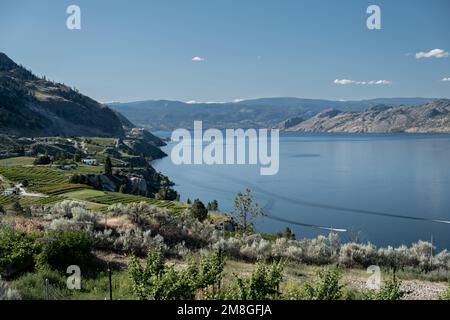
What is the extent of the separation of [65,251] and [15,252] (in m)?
1.59

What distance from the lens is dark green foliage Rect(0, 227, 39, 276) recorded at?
1330 cm

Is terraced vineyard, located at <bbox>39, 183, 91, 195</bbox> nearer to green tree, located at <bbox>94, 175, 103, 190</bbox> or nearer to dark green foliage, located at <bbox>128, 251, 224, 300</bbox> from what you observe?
green tree, located at <bbox>94, 175, 103, 190</bbox>

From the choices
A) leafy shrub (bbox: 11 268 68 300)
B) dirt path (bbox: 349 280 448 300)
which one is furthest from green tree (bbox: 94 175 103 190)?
dirt path (bbox: 349 280 448 300)

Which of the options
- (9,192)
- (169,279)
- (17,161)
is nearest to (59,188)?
(9,192)

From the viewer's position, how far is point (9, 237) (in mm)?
14273

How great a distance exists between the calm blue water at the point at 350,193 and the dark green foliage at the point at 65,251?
48.0 m

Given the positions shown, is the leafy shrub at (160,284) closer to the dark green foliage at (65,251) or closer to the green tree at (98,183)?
the dark green foliage at (65,251)

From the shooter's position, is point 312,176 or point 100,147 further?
point 100,147

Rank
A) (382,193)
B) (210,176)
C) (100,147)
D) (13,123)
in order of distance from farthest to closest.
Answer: (13,123)
(100,147)
(210,176)
(382,193)

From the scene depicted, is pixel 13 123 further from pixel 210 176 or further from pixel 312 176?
pixel 312 176

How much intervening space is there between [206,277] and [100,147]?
531 ft

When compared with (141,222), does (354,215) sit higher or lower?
lower

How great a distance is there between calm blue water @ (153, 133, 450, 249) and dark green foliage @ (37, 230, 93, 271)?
48.0 meters
